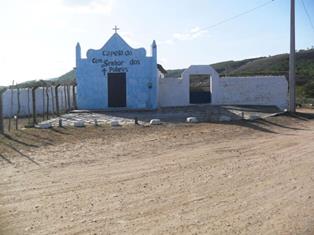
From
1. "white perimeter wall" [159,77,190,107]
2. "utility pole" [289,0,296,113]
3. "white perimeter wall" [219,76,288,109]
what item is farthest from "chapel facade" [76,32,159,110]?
"utility pole" [289,0,296,113]

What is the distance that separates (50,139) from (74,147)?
1.84m

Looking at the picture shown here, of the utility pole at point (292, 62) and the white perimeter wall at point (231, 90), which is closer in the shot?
the utility pole at point (292, 62)

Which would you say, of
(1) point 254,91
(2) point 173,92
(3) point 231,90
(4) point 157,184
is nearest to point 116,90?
(2) point 173,92

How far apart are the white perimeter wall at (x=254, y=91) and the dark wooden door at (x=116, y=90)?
6126 mm

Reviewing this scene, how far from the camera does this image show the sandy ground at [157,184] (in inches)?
283

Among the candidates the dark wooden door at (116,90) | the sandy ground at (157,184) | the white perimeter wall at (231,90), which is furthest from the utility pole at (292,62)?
the sandy ground at (157,184)

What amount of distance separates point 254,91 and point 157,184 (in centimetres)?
2336

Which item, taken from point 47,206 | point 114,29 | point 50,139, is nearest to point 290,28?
point 114,29

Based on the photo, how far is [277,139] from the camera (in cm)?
1579

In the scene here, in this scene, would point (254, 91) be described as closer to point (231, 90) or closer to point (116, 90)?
point (231, 90)

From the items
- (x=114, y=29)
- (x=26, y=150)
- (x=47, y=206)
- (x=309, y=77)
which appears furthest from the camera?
(x=309, y=77)

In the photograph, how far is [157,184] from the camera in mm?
9523

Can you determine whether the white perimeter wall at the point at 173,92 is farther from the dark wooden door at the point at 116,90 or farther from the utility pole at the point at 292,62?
the utility pole at the point at 292,62

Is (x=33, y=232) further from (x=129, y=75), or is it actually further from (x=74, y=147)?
(x=129, y=75)
